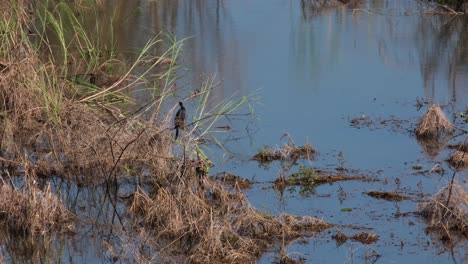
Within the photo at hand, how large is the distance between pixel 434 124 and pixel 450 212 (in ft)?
8.61

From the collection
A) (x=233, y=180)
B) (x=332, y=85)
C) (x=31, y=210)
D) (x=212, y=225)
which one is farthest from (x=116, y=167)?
(x=332, y=85)

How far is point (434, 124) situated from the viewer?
9312mm

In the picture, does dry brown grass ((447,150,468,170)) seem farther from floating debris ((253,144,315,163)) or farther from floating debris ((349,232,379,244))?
floating debris ((349,232,379,244))

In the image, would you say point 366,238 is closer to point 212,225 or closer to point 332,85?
point 212,225

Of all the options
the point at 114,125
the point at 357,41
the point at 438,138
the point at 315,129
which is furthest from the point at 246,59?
the point at 114,125

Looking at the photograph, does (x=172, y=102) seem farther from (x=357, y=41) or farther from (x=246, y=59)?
(x=357, y=41)

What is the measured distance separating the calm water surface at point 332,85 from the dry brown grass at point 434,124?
0.43 feet

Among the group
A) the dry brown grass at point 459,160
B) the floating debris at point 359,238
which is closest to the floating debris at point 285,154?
the dry brown grass at point 459,160

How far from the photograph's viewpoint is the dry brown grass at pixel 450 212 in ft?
22.1

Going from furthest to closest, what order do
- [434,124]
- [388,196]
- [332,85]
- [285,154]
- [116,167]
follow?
[332,85], [434,124], [285,154], [116,167], [388,196]

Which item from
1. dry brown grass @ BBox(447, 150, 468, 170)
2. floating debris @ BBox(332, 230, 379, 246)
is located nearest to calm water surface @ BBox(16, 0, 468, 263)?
floating debris @ BBox(332, 230, 379, 246)

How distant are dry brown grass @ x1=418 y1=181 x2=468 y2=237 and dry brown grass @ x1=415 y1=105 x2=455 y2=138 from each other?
2.44 metres

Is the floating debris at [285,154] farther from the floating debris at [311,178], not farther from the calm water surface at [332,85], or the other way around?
the floating debris at [311,178]

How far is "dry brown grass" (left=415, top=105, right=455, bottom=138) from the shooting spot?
367 inches
